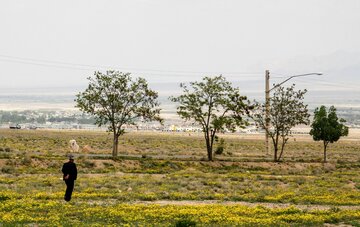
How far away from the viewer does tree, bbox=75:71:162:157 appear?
56875 mm

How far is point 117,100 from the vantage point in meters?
57.4

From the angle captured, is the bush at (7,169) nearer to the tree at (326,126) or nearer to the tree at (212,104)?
the tree at (212,104)

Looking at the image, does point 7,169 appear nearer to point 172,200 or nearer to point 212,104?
point 172,200

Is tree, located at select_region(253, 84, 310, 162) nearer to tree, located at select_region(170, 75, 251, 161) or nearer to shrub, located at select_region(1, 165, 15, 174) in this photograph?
tree, located at select_region(170, 75, 251, 161)

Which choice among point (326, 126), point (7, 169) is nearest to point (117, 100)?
point (7, 169)

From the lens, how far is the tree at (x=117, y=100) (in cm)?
5688

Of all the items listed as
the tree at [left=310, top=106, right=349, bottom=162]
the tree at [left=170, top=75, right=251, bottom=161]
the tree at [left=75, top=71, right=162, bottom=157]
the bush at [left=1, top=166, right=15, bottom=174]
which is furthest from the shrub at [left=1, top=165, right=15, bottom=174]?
the tree at [left=310, top=106, right=349, bottom=162]

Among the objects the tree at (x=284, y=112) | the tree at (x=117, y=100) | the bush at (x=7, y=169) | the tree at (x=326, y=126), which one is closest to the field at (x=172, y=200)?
the bush at (x=7, y=169)

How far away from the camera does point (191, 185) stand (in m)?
34.3

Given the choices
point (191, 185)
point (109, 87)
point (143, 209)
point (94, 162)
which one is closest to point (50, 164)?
point (94, 162)

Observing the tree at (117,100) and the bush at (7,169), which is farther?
the tree at (117,100)

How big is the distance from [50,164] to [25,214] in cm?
2695

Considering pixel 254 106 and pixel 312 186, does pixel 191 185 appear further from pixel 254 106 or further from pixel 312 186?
pixel 254 106

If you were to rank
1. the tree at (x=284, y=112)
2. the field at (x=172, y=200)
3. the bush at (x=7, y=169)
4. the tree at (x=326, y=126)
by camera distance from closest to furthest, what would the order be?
the field at (x=172, y=200) → the bush at (x=7, y=169) → the tree at (x=284, y=112) → the tree at (x=326, y=126)
